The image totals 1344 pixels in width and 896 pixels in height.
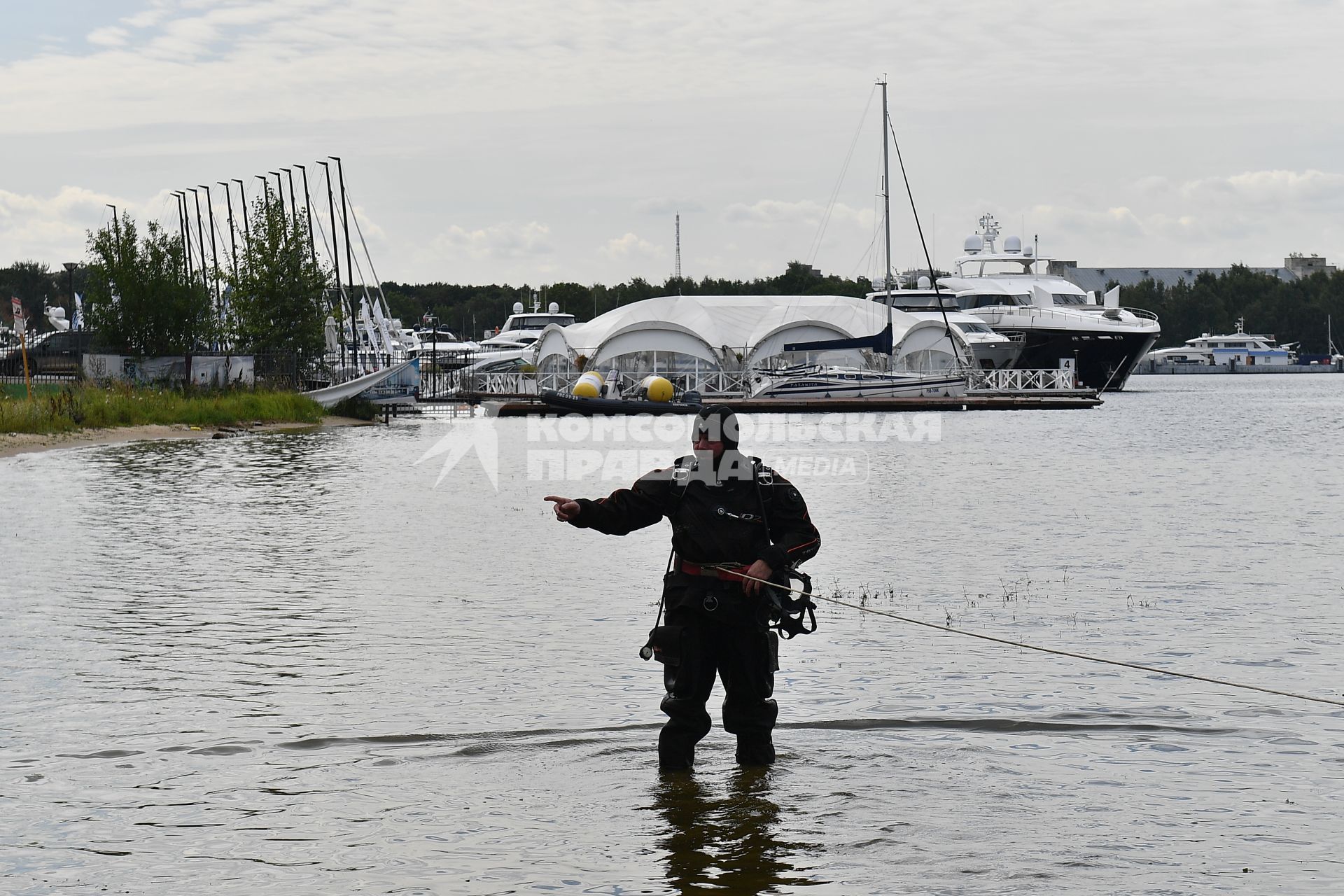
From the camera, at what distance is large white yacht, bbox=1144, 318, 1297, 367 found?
15125 cm

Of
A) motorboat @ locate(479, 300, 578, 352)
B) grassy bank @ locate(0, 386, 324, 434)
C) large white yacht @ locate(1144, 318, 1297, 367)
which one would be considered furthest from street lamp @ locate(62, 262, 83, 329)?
large white yacht @ locate(1144, 318, 1297, 367)

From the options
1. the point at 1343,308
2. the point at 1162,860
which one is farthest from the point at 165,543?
the point at 1343,308

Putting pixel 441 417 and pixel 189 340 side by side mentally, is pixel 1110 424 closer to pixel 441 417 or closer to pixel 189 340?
pixel 441 417

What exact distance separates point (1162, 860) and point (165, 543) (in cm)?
1427

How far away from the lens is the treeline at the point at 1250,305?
156750 millimetres

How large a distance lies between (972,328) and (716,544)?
79.3 meters

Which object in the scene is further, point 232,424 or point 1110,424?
point 1110,424

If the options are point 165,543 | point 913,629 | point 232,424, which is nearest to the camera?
point 913,629

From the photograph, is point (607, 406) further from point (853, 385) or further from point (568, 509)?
point (568, 509)

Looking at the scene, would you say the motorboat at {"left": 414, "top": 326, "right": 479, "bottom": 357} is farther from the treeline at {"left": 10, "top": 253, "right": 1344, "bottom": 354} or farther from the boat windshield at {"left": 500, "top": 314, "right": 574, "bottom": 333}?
the treeline at {"left": 10, "top": 253, "right": 1344, "bottom": 354}

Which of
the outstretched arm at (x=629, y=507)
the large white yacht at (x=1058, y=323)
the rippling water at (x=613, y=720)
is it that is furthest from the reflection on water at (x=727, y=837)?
the large white yacht at (x=1058, y=323)

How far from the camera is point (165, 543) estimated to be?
59.6ft

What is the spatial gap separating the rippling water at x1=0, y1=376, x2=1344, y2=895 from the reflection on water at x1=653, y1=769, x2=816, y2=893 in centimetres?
2

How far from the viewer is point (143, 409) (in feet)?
138
